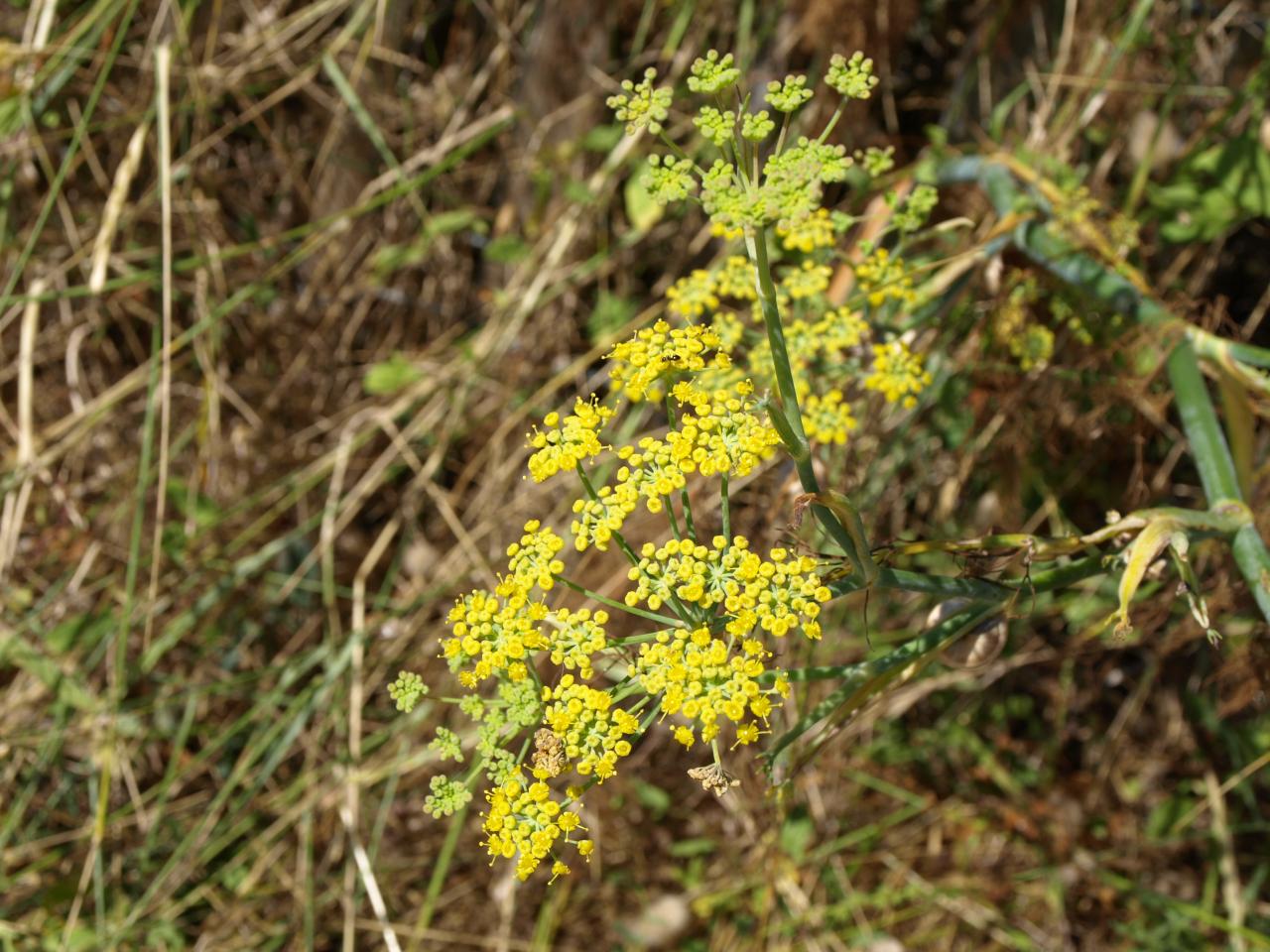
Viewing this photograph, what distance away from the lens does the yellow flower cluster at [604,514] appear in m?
1.28

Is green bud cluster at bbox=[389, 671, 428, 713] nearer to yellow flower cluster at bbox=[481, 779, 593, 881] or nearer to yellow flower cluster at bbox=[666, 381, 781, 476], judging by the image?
yellow flower cluster at bbox=[481, 779, 593, 881]

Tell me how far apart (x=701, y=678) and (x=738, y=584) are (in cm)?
11

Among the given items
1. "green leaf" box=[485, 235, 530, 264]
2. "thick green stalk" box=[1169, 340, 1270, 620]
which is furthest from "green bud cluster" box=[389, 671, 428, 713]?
"green leaf" box=[485, 235, 530, 264]

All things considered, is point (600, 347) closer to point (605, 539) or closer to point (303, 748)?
point (303, 748)

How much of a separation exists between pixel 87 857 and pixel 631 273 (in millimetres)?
2251

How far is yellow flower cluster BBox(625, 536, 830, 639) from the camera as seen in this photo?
1.19m

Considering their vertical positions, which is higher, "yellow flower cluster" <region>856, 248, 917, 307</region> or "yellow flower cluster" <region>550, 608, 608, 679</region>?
"yellow flower cluster" <region>856, 248, 917, 307</region>

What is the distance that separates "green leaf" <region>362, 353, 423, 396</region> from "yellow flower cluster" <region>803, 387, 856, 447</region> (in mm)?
1899

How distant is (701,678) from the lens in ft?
3.92

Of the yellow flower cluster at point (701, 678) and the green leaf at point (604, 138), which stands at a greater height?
the green leaf at point (604, 138)

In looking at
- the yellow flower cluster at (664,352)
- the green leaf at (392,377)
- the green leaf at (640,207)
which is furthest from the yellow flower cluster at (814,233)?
the green leaf at (392,377)

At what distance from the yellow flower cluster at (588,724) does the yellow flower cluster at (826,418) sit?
1.93 feet

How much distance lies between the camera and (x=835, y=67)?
53.5 inches

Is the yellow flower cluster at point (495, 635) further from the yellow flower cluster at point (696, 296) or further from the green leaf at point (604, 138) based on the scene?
the green leaf at point (604, 138)
